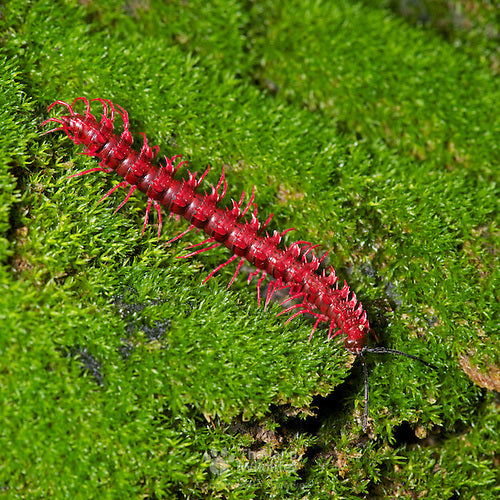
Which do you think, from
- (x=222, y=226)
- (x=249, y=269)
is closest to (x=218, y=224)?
(x=222, y=226)

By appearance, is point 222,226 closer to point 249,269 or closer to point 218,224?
point 218,224

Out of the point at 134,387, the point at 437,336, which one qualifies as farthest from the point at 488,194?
the point at 134,387

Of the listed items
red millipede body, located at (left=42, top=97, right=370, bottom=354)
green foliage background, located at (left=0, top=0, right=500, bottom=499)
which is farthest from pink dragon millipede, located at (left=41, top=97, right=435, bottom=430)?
green foliage background, located at (left=0, top=0, right=500, bottom=499)

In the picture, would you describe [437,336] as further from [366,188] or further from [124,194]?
[124,194]

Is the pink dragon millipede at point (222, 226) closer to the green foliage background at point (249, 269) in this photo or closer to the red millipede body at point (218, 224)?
the red millipede body at point (218, 224)

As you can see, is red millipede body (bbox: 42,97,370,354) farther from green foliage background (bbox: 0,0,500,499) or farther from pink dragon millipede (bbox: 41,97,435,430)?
green foliage background (bbox: 0,0,500,499)
